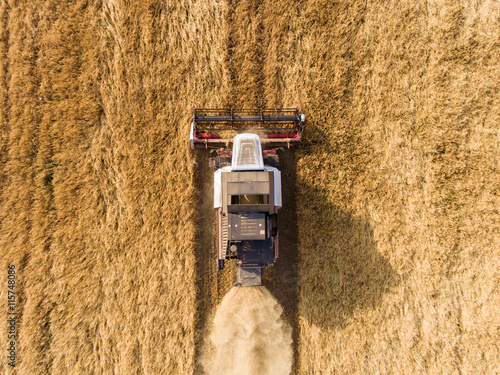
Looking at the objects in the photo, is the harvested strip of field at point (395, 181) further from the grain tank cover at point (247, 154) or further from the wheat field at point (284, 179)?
the grain tank cover at point (247, 154)

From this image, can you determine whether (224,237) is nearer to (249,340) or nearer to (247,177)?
(247,177)

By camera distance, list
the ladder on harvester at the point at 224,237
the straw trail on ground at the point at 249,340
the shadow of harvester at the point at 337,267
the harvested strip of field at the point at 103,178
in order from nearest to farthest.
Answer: the ladder on harvester at the point at 224,237 → the straw trail on ground at the point at 249,340 → the harvested strip of field at the point at 103,178 → the shadow of harvester at the point at 337,267

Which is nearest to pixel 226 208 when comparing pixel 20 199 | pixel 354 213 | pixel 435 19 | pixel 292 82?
pixel 354 213

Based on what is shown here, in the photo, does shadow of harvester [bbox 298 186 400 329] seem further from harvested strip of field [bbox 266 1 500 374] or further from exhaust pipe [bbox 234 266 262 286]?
exhaust pipe [bbox 234 266 262 286]

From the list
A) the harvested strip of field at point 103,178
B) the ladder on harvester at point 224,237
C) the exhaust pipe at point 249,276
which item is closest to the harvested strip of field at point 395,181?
the exhaust pipe at point 249,276

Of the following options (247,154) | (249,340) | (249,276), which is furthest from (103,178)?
(249,340)

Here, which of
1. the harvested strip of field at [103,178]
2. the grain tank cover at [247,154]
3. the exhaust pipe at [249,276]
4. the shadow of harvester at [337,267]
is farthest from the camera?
the shadow of harvester at [337,267]

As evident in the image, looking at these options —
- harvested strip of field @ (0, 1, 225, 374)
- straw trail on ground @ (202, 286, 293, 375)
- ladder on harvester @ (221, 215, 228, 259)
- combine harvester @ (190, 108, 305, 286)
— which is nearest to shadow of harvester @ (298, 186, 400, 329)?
straw trail on ground @ (202, 286, 293, 375)

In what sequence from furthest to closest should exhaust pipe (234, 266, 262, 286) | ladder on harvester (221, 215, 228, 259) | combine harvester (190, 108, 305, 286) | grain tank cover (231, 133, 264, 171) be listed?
exhaust pipe (234, 266, 262, 286) < ladder on harvester (221, 215, 228, 259) < grain tank cover (231, 133, 264, 171) < combine harvester (190, 108, 305, 286)
